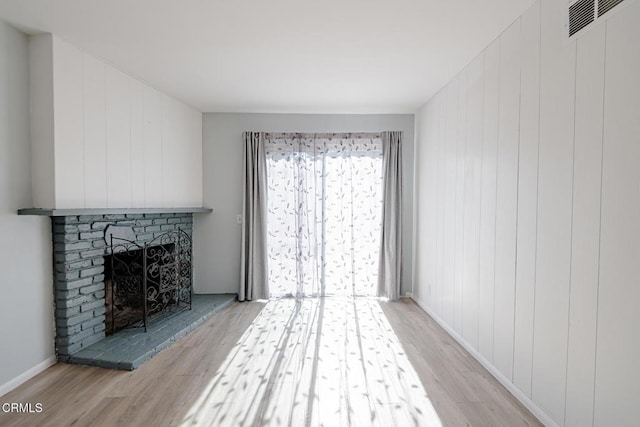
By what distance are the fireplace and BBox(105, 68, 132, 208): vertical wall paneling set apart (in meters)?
0.23

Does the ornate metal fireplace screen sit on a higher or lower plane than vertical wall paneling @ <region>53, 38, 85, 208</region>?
lower

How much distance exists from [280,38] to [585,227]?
230 cm

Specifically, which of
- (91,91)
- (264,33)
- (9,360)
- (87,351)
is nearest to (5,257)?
(9,360)

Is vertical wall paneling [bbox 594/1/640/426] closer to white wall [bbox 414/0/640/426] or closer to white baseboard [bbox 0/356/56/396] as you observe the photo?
white wall [bbox 414/0/640/426]

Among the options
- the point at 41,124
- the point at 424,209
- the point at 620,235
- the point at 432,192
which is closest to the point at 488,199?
the point at 620,235

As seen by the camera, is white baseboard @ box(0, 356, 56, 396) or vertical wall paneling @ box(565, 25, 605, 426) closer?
vertical wall paneling @ box(565, 25, 605, 426)

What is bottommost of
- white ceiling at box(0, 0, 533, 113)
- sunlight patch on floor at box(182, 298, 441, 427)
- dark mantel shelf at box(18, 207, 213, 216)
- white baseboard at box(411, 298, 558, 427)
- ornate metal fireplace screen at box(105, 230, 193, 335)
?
sunlight patch on floor at box(182, 298, 441, 427)

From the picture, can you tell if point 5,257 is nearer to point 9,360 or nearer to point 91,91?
point 9,360

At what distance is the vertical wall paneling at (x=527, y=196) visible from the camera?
1.96 metres

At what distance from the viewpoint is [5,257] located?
A: 86.0 inches

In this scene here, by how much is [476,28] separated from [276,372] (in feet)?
9.74

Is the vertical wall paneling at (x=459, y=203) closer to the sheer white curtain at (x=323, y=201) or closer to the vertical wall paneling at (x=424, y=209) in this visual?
the vertical wall paneling at (x=424, y=209)

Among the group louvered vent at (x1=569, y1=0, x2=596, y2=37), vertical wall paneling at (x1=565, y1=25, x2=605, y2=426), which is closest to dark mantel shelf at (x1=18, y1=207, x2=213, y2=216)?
vertical wall paneling at (x1=565, y1=25, x2=605, y2=426)

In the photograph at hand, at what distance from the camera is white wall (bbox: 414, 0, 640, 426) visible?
4.58ft
